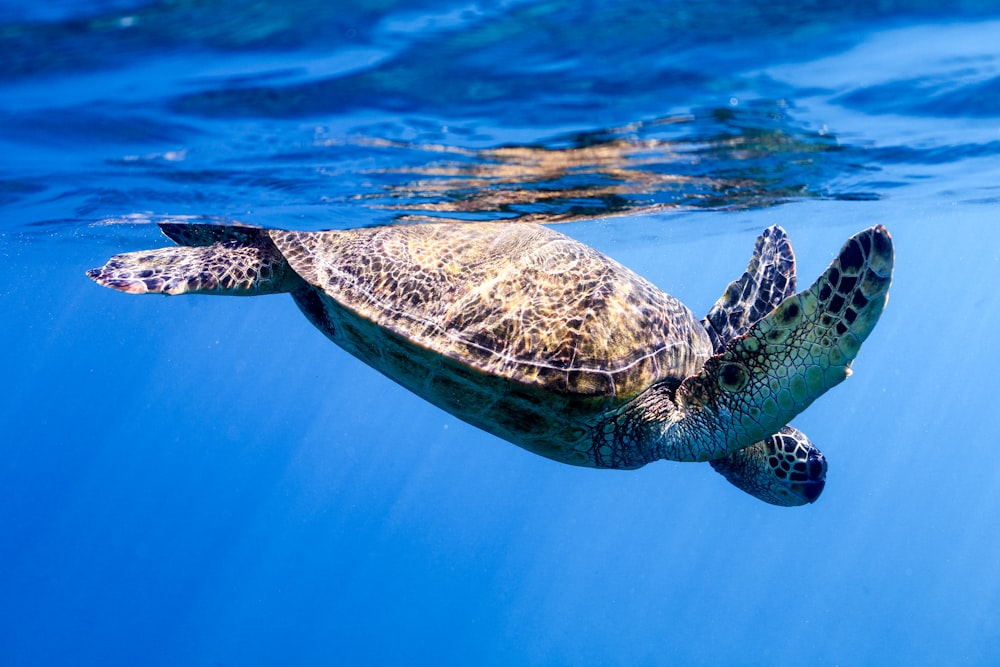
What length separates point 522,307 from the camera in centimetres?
515

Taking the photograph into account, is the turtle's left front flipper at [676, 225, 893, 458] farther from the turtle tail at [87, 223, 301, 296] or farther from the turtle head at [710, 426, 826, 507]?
the turtle tail at [87, 223, 301, 296]

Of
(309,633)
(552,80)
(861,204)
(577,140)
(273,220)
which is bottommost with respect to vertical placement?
(309,633)

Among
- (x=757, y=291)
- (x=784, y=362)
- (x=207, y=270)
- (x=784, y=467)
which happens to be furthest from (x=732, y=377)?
(x=207, y=270)

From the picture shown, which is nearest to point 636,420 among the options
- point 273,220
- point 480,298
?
point 480,298

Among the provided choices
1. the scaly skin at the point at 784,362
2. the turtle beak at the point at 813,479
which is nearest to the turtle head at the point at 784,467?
the turtle beak at the point at 813,479

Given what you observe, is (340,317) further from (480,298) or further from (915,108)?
(915,108)

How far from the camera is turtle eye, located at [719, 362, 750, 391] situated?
450 centimetres

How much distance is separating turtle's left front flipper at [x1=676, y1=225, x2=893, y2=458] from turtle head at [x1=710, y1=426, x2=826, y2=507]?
78 cm

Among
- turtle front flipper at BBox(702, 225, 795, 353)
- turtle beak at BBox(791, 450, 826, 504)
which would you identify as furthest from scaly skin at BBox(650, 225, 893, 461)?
turtle front flipper at BBox(702, 225, 795, 353)

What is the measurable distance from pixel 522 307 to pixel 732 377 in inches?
64.7

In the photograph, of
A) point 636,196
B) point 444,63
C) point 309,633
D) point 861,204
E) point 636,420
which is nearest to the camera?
point 636,420

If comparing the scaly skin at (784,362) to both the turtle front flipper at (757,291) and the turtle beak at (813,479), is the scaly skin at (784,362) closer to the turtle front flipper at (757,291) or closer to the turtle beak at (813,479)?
the turtle beak at (813,479)

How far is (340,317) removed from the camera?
19.2ft

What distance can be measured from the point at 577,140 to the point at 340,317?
3.60 meters
